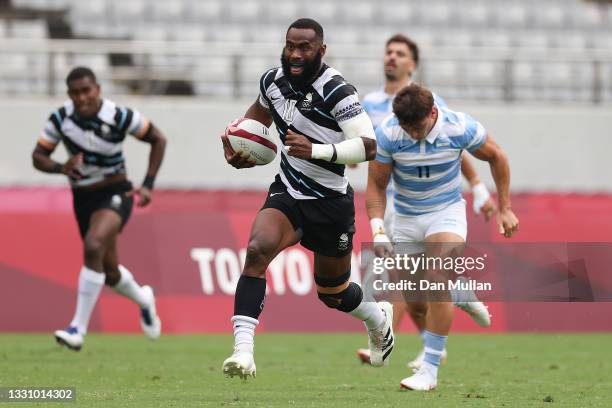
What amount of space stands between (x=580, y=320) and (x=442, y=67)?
7842 mm

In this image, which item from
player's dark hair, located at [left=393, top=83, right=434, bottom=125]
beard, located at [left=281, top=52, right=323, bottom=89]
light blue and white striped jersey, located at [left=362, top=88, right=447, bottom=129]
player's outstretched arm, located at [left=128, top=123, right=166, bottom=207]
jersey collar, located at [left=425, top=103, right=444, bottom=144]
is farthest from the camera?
player's outstretched arm, located at [left=128, top=123, right=166, bottom=207]

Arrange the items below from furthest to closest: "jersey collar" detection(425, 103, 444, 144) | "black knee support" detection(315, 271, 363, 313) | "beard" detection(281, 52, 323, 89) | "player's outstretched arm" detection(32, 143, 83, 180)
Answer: "player's outstretched arm" detection(32, 143, 83, 180)
"jersey collar" detection(425, 103, 444, 144)
"black knee support" detection(315, 271, 363, 313)
"beard" detection(281, 52, 323, 89)

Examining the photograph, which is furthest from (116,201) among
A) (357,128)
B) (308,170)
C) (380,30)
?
(380,30)

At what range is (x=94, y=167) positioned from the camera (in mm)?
10906

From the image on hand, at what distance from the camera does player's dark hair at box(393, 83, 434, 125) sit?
791 centimetres

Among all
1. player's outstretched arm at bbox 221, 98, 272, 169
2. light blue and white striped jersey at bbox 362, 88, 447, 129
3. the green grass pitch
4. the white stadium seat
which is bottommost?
the green grass pitch

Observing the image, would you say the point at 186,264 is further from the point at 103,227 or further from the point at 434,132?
the point at 434,132

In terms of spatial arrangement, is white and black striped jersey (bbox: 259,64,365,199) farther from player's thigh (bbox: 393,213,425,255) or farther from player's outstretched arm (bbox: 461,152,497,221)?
player's outstretched arm (bbox: 461,152,497,221)

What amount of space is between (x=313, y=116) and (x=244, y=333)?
1.40 m

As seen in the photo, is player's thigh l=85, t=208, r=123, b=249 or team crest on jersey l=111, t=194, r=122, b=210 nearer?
player's thigh l=85, t=208, r=123, b=249

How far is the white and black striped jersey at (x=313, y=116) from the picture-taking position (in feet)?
23.3

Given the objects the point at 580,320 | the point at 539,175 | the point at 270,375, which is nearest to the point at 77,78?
the point at 270,375

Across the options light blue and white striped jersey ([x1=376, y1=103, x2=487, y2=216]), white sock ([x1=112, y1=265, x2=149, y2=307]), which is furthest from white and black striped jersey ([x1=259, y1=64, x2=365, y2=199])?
white sock ([x1=112, y1=265, x2=149, y2=307])

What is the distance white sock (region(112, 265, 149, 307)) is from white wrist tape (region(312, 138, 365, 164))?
4.81m
